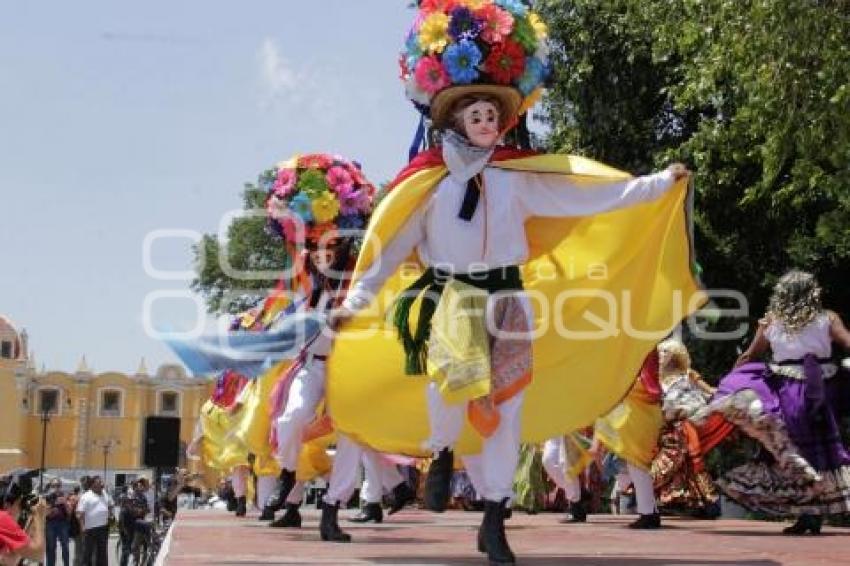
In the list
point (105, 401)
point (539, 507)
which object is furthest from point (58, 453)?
point (539, 507)

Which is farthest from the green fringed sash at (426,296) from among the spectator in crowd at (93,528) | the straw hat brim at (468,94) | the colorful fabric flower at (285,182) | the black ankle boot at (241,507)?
the spectator in crowd at (93,528)

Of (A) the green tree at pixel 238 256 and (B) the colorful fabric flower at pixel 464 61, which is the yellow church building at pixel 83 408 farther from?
(B) the colorful fabric flower at pixel 464 61

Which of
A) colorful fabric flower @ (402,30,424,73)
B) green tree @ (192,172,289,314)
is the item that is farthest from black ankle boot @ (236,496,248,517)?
green tree @ (192,172,289,314)

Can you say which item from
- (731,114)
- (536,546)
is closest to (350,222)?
(536,546)

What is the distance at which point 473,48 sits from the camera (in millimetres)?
6340

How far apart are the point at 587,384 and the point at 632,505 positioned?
8.38 meters

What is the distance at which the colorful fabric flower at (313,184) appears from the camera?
970 centimetres

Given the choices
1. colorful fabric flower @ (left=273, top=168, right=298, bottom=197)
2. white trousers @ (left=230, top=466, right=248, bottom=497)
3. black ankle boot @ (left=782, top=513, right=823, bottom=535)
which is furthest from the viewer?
white trousers @ (left=230, top=466, right=248, bottom=497)

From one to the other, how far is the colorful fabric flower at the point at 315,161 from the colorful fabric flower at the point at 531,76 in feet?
11.5

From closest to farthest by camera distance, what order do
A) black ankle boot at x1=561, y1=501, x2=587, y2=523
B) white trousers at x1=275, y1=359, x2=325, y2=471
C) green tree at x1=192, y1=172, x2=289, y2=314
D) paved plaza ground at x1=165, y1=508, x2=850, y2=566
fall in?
paved plaza ground at x1=165, y1=508, x2=850, y2=566 < white trousers at x1=275, y1=359, x2=325, y2=471 < black ankle boot at x1=561, y1=501, x2=587, y2=523 < green tree at x1=192, y1=172, x2=289, y2=314

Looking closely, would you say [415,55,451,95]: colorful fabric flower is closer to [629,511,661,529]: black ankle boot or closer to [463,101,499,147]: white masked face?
[463,101,499,147]: white masked face

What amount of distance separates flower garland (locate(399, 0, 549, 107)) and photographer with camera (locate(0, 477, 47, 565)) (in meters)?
3.24

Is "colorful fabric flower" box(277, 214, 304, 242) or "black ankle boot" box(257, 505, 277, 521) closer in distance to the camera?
"colorful fabric flower" box(277, 214, 304, 242)

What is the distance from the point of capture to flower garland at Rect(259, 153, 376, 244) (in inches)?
378
